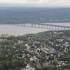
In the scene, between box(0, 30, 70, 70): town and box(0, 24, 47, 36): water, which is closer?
box(0, 30, 70, 70): town

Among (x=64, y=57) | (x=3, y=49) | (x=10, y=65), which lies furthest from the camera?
(x=3, y=49)

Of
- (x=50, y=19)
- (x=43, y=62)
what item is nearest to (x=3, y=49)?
(x=43, y=62)

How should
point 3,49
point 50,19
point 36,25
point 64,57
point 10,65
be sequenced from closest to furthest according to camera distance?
point 10,65, point 64,57, point 3,49, point 36,25, point 50,19

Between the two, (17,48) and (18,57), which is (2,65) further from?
(17,48)

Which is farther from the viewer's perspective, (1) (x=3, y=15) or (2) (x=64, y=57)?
(1) (x=3, y=15)

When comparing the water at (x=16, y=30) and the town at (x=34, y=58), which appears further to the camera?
the water at (x=16, y=30)

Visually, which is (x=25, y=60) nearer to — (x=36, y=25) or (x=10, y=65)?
(x=10, y=65)

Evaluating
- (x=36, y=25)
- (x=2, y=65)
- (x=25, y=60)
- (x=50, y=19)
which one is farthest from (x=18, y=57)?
(x=50, y=19)

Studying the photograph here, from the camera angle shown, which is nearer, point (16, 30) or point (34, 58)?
point (34, 58)

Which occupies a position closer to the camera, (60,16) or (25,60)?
(25,60)
